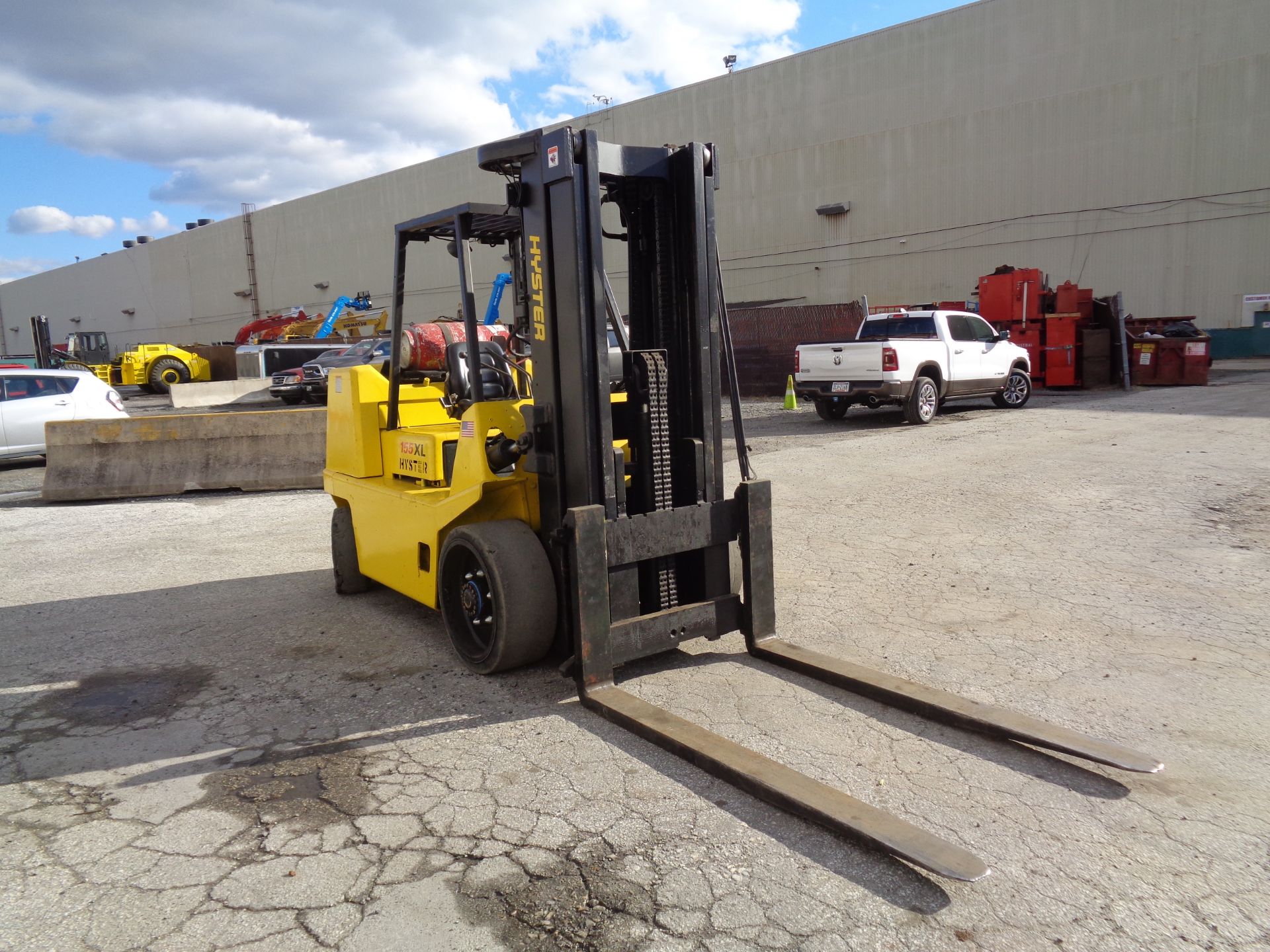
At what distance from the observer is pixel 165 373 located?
36.7 meters

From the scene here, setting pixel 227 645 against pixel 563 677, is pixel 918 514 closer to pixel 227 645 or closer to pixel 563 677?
pixel 563 677

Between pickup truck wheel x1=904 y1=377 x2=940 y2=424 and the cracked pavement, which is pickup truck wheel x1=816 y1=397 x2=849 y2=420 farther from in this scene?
the cracked pavement

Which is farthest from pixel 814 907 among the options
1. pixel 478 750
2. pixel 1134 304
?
pixel 1134 304

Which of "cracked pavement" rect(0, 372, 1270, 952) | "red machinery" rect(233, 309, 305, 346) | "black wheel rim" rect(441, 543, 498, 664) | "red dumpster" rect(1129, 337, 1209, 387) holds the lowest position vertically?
"cracked pavement" rect(0, 372, 1270, 952)

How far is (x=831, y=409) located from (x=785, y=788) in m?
14.5

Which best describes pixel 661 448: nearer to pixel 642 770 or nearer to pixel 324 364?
pixel 642 770

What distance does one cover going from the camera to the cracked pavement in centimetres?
280

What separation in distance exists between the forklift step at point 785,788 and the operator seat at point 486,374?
1924 millimetres

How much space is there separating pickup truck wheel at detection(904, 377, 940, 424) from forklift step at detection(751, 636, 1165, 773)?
38.7ft

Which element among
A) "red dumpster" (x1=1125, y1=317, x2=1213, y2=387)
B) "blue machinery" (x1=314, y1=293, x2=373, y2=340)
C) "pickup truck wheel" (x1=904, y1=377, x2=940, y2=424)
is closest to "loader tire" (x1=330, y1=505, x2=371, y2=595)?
"pickup truck wheel" (x1=904, y1=377, x2=940, y2=424)

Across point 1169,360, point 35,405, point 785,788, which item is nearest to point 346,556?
point 785,788

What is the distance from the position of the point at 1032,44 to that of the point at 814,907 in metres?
35.3

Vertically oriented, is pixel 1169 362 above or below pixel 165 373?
below

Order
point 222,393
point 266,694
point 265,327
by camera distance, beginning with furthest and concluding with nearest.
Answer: point 265,327
point 222,393
point 266,694
